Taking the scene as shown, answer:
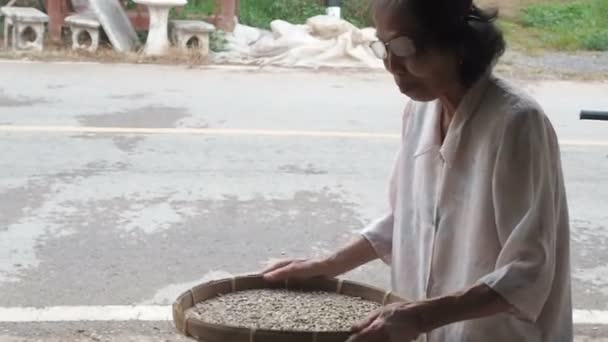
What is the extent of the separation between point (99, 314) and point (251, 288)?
1551 millimetres

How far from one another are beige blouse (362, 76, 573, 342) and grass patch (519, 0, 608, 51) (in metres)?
7.85

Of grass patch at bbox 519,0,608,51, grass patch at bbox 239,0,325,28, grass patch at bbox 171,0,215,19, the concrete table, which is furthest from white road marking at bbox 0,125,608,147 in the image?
grass patch at bbox 239,0,325,28

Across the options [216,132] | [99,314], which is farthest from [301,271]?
[216,132]

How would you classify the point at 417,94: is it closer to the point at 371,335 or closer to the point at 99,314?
the point at 371,335

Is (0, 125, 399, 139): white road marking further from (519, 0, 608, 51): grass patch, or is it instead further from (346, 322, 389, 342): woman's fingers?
(346, 322, 389, 342): woman's fingers

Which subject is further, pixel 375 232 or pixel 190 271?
pixel 190 271

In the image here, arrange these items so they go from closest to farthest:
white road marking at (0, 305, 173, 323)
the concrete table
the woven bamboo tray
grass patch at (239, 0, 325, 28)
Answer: the woven bamboo tray, white road marking at (0, 305, 173, 323), the concrete table, grass patch at (239, 0, 325, 28)

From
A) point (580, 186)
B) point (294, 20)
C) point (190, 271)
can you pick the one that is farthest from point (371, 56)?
point (190, 271)

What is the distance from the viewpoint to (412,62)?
4.29ft

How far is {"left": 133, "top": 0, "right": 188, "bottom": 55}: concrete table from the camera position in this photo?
8023mm

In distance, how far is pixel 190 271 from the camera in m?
3.47

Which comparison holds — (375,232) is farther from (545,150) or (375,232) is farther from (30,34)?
(30,34)

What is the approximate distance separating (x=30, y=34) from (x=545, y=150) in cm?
753

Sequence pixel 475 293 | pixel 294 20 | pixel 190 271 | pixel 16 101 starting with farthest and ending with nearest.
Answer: pixel 294 20
pixel 16 101
pixel 190 271
pixel 475 293
